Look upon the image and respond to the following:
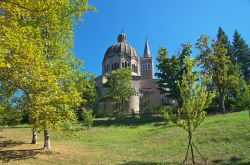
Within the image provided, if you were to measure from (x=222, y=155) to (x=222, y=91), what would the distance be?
26.5m

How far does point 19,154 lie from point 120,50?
210ft

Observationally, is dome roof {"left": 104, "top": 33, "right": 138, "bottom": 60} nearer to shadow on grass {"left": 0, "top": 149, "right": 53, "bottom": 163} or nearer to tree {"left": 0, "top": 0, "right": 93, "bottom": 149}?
shadow on grass {"left": 0, "top": 149, "right": 53, "bottom": 163}

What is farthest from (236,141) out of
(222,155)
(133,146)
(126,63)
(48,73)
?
(126,63)

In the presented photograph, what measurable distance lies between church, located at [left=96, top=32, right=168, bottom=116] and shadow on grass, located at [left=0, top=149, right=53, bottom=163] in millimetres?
41157

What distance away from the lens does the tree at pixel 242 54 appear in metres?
58.7

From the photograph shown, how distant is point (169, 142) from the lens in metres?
22.1

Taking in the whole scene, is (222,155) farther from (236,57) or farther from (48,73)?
(236,57)

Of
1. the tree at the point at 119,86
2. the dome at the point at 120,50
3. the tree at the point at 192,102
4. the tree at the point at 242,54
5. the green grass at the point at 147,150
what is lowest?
the green grass at the point at 147,150

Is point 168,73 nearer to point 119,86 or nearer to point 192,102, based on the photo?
point 119,86

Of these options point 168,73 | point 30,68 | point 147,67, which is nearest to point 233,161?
point 30,68

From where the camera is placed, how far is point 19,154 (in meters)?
18.1

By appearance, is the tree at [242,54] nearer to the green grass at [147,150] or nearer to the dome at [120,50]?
the dome at [120,50]

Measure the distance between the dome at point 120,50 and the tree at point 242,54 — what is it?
94.3 ft

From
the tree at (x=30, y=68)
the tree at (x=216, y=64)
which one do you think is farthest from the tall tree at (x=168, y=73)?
the tree at (x=30, y=68)
